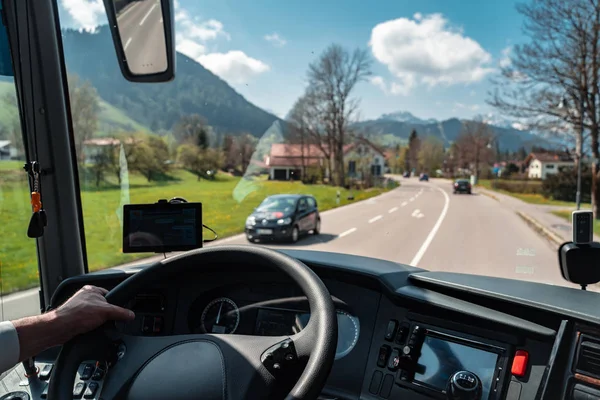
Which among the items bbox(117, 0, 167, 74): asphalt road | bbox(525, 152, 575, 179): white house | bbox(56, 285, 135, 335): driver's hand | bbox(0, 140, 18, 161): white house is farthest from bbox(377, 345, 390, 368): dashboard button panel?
bbox(0, 140, 18, 161): white house

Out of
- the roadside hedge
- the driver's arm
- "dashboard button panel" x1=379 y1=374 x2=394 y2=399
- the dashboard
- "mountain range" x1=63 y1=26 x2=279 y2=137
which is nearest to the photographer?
the driver's arm

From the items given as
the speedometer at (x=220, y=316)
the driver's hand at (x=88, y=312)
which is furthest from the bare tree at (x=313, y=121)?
the driver's hand at (x=88, y=312)

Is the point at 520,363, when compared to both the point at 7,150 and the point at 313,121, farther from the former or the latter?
the point at 7,150

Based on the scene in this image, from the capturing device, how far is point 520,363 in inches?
62.6

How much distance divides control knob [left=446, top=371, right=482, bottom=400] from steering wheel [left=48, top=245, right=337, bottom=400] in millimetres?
678

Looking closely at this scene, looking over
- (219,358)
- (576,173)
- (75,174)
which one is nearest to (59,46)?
(75,174)

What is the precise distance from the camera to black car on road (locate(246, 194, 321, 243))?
3.18 meters

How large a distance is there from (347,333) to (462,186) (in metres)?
2.48

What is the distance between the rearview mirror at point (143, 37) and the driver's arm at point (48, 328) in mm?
1394

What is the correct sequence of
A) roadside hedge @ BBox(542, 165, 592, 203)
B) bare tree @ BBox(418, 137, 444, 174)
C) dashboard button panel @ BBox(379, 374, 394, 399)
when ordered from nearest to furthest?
1. dashboard button panel @ BBox(379, 374, 394, 399)
2. roadside hedge @ BBox(542, 165, 592, 203)
3. bare tree @ BBox(418, 137, 444, 174)

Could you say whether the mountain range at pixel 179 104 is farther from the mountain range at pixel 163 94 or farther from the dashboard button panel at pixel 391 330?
the dashboard button panel at pixel 391 330

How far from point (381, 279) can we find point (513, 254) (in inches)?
43.7

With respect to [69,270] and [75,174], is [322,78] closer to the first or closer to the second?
[75,174]

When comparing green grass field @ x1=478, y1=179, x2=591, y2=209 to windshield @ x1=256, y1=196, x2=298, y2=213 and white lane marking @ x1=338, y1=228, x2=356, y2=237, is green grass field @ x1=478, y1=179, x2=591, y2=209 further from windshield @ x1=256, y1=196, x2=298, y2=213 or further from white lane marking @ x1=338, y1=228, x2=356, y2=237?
windshield @ x1=256, y1=196, x2=298, y2=213
